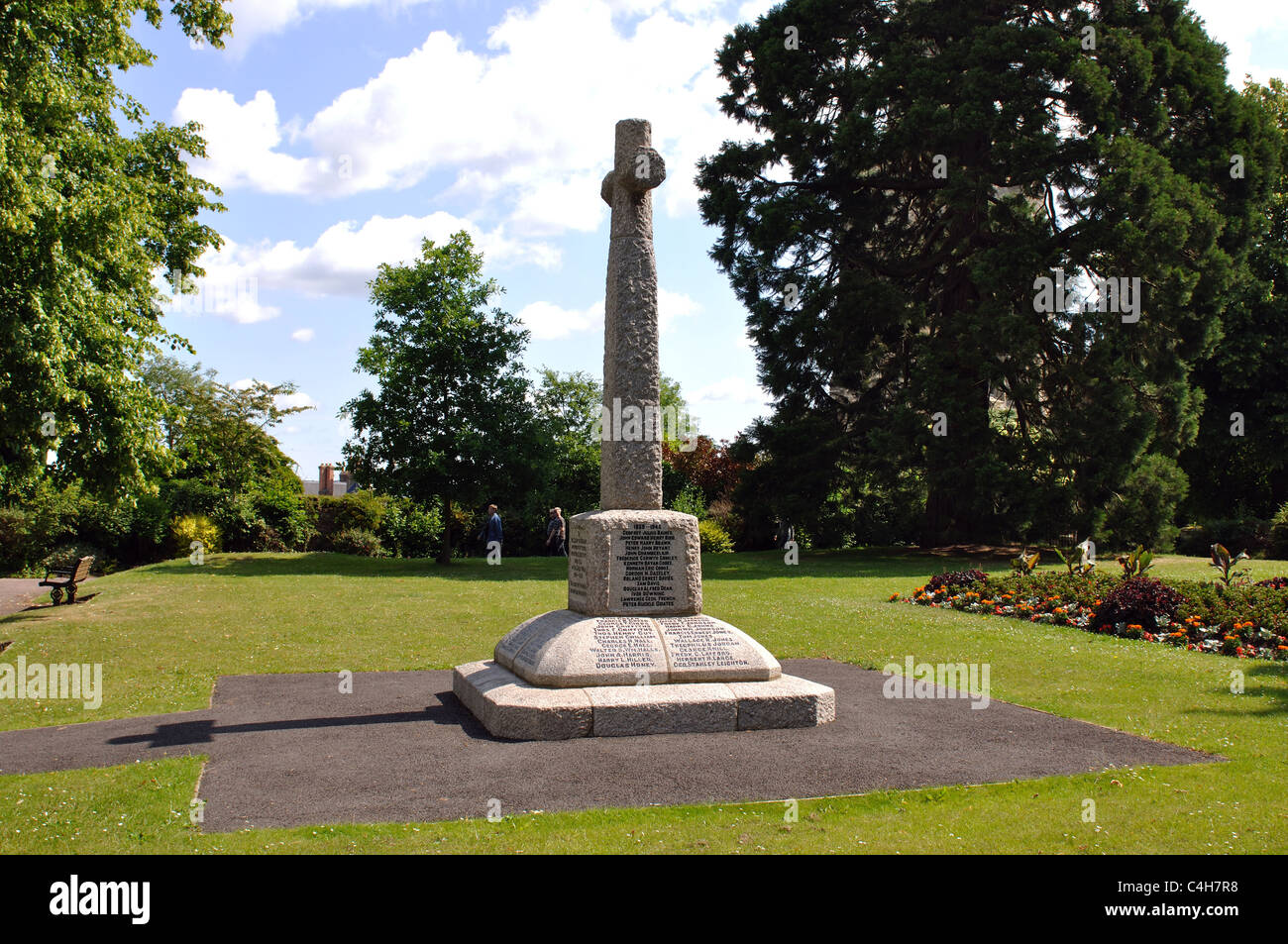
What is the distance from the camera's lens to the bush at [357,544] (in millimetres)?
30828

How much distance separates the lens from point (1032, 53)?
2394 centimetres

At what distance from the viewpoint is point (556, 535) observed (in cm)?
2772

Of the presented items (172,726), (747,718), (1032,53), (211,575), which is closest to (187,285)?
(211,575)

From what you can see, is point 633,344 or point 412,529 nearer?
point 633,344

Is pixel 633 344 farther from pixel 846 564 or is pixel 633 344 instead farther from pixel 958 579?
pixel 846 564

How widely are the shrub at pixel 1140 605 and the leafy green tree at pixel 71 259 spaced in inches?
538

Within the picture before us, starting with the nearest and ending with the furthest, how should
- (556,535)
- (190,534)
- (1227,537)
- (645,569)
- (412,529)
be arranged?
1. (645,569)
2. (190,534)
3. (556,535)
4. (1227,537)
5. (412,529)

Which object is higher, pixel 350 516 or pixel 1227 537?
pixel 350 516

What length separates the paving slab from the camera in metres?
5.84

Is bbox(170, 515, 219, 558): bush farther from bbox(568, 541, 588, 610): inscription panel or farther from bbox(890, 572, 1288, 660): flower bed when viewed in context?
bbox(568, 541, 588, 610): inscription panel

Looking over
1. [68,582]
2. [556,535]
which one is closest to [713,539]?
[556,535]

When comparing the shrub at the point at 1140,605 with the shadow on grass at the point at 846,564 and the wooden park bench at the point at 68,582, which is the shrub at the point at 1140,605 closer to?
the shadow on grass at the point at 846,564

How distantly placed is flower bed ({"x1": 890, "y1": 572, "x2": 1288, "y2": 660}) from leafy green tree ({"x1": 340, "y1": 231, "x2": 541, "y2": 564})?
493 inches

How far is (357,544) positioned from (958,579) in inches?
791
